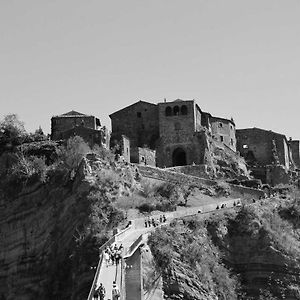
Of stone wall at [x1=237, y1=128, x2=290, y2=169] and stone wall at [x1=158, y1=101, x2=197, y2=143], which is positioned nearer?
stone wall at [x1=158, y1=101, x2=197, y2=143]

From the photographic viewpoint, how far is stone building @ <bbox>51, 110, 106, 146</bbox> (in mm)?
80438

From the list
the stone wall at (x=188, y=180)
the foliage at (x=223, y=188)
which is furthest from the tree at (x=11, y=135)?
the foliage at (x=223, y=188)

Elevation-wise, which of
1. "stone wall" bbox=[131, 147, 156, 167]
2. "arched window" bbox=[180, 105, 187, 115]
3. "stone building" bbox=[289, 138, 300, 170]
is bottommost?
"stone wall" bbox=[131, 147, 156, 167]

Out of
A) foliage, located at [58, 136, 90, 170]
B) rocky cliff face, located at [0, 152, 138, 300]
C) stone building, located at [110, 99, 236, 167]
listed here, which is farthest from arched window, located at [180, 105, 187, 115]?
rocky cliff face, located at [0, 152, 138, 300]

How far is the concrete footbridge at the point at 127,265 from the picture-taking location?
4753 centimetres

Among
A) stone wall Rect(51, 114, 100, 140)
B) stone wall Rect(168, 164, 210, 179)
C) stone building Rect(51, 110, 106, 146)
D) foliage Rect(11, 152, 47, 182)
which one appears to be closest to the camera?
foliage Rect(11, 152, 47, 182)

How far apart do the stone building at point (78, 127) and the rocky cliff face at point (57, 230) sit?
7.45 meters

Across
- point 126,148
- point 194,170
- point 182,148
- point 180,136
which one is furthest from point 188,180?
point 180,136

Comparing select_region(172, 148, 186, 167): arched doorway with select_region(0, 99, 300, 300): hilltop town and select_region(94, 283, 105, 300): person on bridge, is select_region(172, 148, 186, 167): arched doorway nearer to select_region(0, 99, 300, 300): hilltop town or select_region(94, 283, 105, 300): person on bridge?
select_region(0, 99, 300, 300): hilltop town

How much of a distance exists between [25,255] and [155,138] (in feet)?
71.7

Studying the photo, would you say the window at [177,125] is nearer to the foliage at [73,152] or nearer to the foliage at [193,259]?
the foliage at [73,152]

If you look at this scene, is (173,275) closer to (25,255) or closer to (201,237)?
(201,237)

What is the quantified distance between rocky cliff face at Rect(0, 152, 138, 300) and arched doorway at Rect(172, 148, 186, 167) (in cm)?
1521

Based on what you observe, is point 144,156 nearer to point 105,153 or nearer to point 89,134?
point 89,134
